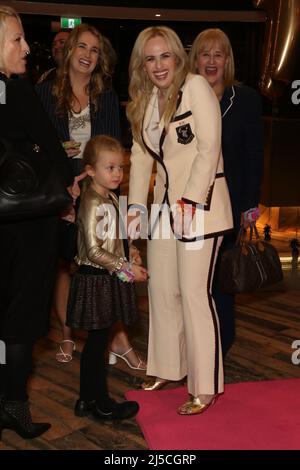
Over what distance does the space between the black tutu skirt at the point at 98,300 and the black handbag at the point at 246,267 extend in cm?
45

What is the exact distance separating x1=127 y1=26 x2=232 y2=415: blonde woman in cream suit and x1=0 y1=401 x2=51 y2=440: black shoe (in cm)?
64

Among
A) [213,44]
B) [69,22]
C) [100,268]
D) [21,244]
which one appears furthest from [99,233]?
[69,22]

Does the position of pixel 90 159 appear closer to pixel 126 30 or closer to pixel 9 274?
pixel 9 274

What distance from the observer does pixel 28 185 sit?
7.32 ft

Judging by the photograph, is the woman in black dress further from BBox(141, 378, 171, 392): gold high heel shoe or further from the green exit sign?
the green exit sign

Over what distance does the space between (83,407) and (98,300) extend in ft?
1.71

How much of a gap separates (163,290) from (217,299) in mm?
454

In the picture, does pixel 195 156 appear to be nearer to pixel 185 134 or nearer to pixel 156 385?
pixel 185 134

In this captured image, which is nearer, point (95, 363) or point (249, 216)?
point (95, 363)

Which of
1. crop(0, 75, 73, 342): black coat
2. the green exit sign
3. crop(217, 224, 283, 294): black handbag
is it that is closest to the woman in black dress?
crop(0, 75, 73, 342): black coat

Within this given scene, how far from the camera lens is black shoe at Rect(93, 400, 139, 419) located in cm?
283

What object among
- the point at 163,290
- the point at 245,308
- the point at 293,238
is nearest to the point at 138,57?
the point at 163,290

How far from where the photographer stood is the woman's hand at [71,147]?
10.1 ft

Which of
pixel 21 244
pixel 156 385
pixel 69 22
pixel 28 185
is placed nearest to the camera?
pixel 28 185
